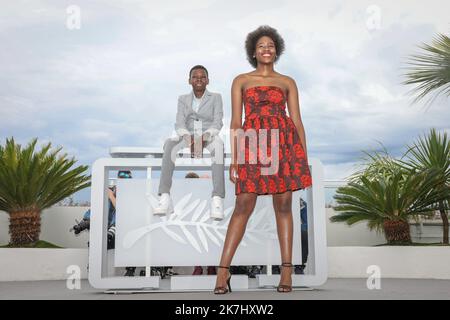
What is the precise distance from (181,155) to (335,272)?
11.4 feet

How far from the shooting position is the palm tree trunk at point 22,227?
651cm

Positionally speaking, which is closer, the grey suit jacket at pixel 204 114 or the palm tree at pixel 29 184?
the grey suit jacket at pixel 204 114

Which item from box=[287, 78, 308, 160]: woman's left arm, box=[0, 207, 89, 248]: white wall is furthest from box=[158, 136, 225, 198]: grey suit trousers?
box=[0, 207, 89, 248]: white wall

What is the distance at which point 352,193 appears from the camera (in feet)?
22.2

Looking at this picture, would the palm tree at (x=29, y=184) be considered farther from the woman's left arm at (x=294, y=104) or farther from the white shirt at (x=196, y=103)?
the woman's left arm at (x=294, y=104)

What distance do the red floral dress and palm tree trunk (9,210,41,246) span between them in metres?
4.05

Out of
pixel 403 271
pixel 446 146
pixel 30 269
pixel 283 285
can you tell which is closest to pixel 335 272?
pixel 403 271

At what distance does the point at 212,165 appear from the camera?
384 cm

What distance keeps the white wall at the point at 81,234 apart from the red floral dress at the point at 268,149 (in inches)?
191

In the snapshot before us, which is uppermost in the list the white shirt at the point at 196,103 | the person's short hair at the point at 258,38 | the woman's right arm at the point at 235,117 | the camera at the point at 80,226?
the person's short hair at the point at 258,38

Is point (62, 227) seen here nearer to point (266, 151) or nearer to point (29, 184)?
point (29, 184)

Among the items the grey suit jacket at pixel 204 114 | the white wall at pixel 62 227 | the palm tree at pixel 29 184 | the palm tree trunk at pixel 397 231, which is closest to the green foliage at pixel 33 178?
the palm tree at pixel 29 184
